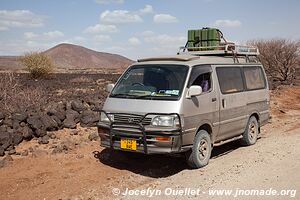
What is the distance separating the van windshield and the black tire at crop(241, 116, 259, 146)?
301 cm

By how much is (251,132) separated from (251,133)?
0.09 feet

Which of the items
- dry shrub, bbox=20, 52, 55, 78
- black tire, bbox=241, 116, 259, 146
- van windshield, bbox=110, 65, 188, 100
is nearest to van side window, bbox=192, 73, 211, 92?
van windshield, bbox=110, 65, 188, 100

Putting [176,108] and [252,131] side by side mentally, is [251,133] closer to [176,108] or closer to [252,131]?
[252,131]

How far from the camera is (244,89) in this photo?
9.73 meters

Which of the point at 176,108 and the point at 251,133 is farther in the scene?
the point at 251,133

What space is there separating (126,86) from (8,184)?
293 cm

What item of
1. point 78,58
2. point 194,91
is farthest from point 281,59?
point 78,58

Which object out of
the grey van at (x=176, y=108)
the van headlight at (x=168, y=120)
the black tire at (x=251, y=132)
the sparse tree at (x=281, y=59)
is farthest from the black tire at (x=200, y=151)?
the sparse tree at (x=281, y=59)

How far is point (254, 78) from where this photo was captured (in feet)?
34.2

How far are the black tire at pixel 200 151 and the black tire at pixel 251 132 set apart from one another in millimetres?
2090

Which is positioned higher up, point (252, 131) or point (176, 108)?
point (176, 108)

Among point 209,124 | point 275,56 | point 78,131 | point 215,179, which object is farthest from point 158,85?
point 275,56

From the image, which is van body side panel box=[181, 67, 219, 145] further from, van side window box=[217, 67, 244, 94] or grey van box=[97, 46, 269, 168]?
van side window box=[217, 67, 244, 94]

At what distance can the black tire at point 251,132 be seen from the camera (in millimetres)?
9922
